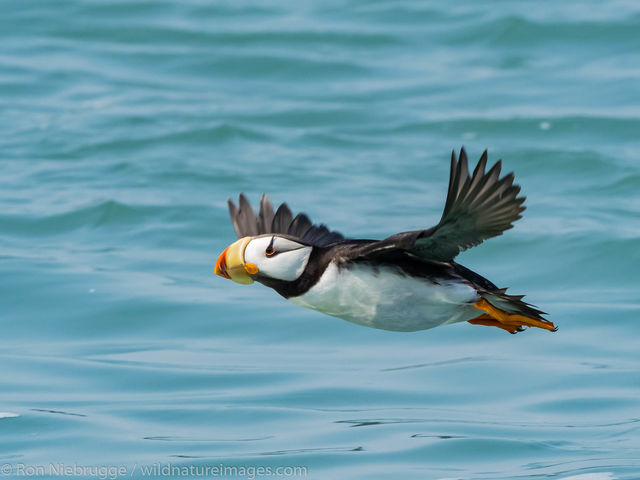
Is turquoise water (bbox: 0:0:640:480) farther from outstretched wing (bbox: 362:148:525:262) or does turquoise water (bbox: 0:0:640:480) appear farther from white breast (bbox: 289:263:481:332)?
outstretched wing (bbox: 362:148:525:262)

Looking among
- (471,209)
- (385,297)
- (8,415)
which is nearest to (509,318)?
(385,297)

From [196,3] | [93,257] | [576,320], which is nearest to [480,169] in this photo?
[576,320]

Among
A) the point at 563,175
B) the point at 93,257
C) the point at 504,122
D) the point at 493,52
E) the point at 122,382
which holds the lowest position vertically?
the point at 122,382

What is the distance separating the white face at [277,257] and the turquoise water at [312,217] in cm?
269

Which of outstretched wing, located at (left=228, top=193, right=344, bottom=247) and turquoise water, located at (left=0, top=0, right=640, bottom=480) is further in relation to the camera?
turquoise water, located at (left=0, top=0, right=640, bottom=480)

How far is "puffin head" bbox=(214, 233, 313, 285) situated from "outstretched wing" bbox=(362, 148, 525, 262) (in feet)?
1.65

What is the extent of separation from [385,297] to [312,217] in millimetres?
10092

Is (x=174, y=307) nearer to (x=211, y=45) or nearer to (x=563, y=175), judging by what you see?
(x=563, y=175)

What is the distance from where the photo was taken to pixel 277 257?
6004 millimetres

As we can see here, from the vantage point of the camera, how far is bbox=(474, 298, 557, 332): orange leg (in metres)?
6.14

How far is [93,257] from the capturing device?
1525cm

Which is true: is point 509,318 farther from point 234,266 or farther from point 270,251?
point 234,266

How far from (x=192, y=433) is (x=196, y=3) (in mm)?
16897

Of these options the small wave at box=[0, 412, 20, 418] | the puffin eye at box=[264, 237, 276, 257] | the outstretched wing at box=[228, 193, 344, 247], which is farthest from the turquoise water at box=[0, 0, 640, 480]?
the puffin eye at box=[264, 237, 276, 257]
